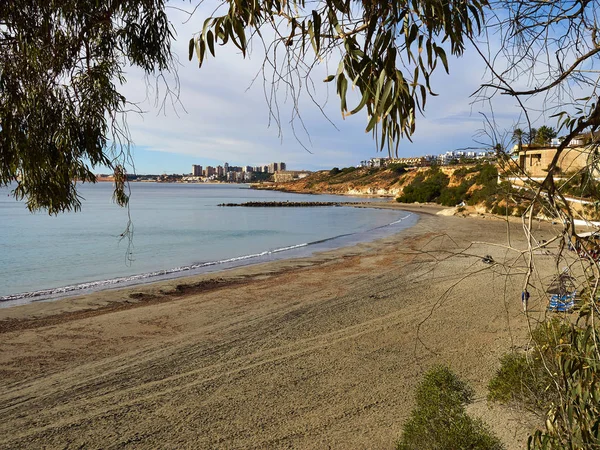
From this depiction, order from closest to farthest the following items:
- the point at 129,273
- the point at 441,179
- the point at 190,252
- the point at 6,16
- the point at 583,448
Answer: the point at 583,448 → the point at 6,16 → the point at 129,273 → the point at 190,252 → the point at 441,179

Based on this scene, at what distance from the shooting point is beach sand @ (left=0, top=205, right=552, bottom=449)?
5223 millimetres

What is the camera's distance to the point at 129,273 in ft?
57.9

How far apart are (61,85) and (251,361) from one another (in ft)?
16.6

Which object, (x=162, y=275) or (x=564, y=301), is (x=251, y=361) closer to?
(x=564, y=301)

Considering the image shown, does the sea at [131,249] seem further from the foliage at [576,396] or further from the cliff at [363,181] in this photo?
the cliff at [363,181]

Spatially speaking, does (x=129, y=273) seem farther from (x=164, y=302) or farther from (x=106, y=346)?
(x=106, y=346)

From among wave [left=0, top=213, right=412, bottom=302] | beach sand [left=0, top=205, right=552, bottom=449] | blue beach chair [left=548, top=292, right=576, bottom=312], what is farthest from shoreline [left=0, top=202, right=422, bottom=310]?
blue beach chair [left=548, top=292, right=576, bottom=312]

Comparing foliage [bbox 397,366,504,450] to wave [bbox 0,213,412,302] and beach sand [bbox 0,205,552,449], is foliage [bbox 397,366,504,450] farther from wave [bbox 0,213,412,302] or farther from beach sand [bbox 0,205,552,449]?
wave [bbox 0,213,412,302]

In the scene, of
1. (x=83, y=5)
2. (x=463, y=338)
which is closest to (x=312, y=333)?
(x=463, y=338)

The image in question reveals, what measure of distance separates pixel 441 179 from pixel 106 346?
61241 mm

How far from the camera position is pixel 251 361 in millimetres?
7395

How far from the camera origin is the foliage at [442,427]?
3.90m

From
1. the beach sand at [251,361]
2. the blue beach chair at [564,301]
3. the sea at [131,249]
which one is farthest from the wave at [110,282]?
the blue beach chair at [564,301]

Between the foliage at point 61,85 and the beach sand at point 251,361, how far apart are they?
2.77m
